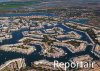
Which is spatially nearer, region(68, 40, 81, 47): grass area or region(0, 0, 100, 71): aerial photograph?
region(0, 0, 100, 71): aerial photograph

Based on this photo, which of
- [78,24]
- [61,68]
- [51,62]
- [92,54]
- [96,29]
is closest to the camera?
[61,68]

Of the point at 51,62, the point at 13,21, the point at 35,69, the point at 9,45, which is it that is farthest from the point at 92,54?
the point at 13,21

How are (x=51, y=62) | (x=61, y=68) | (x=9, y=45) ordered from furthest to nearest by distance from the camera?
(x=9, y=45) → (x=51, y=62) → (x=61, y=68)

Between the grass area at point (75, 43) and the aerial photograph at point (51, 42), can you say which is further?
the grass area at point (75, 43)

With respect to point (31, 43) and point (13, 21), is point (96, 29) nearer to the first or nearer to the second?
point (31, 43)

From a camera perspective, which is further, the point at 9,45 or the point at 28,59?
the point at 9,45

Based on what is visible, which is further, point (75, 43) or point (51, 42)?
point (51, 42)

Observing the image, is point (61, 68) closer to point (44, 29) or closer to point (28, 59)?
point (28, 59)
